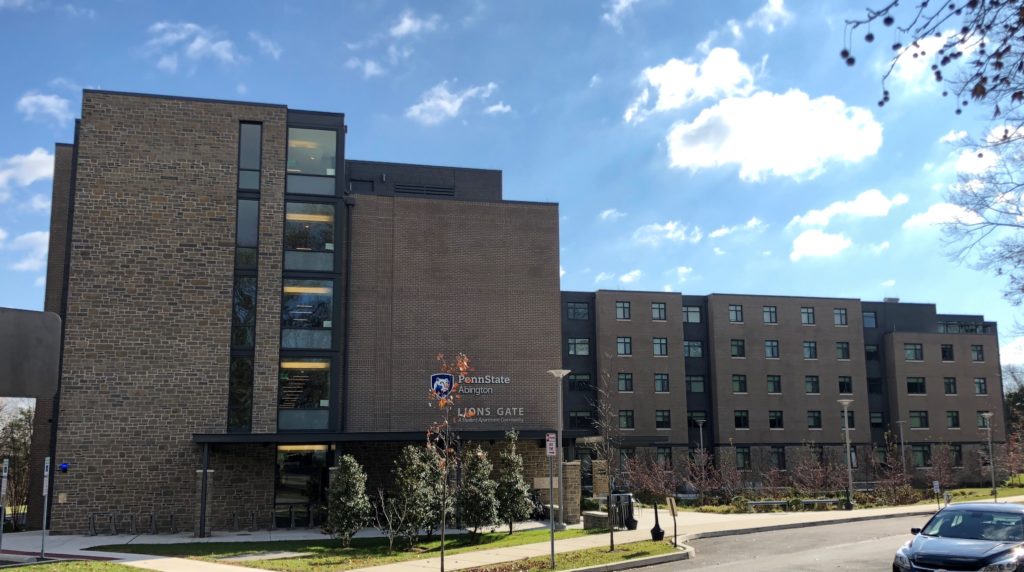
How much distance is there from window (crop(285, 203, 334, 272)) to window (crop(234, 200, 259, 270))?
45.8 inches

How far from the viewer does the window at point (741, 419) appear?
212 feet

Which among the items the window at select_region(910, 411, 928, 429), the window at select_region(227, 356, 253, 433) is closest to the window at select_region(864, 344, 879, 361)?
the window at select_region(910, 411, 928, 429)

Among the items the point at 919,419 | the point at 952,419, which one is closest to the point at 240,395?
the point at 919,419

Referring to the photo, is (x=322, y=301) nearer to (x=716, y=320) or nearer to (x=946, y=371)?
(x=716, y=320)

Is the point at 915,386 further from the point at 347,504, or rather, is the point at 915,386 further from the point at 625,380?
the point at 347,504

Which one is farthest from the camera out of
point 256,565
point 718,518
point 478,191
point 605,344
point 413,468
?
point 605,344

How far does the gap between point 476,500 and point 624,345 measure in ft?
134

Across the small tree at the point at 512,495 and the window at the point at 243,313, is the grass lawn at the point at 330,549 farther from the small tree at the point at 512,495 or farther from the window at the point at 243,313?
the window at the point at 243,313

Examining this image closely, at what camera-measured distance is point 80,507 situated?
93.3 feet

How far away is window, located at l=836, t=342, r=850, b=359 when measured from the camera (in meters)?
67.9

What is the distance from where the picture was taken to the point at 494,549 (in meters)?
21.8

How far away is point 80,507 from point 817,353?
55985 millimetres

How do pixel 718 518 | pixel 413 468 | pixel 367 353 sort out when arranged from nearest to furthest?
pixel 413 468
pixel 718 518
pixel 367 353

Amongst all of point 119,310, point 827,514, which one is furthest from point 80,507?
point 827,514
